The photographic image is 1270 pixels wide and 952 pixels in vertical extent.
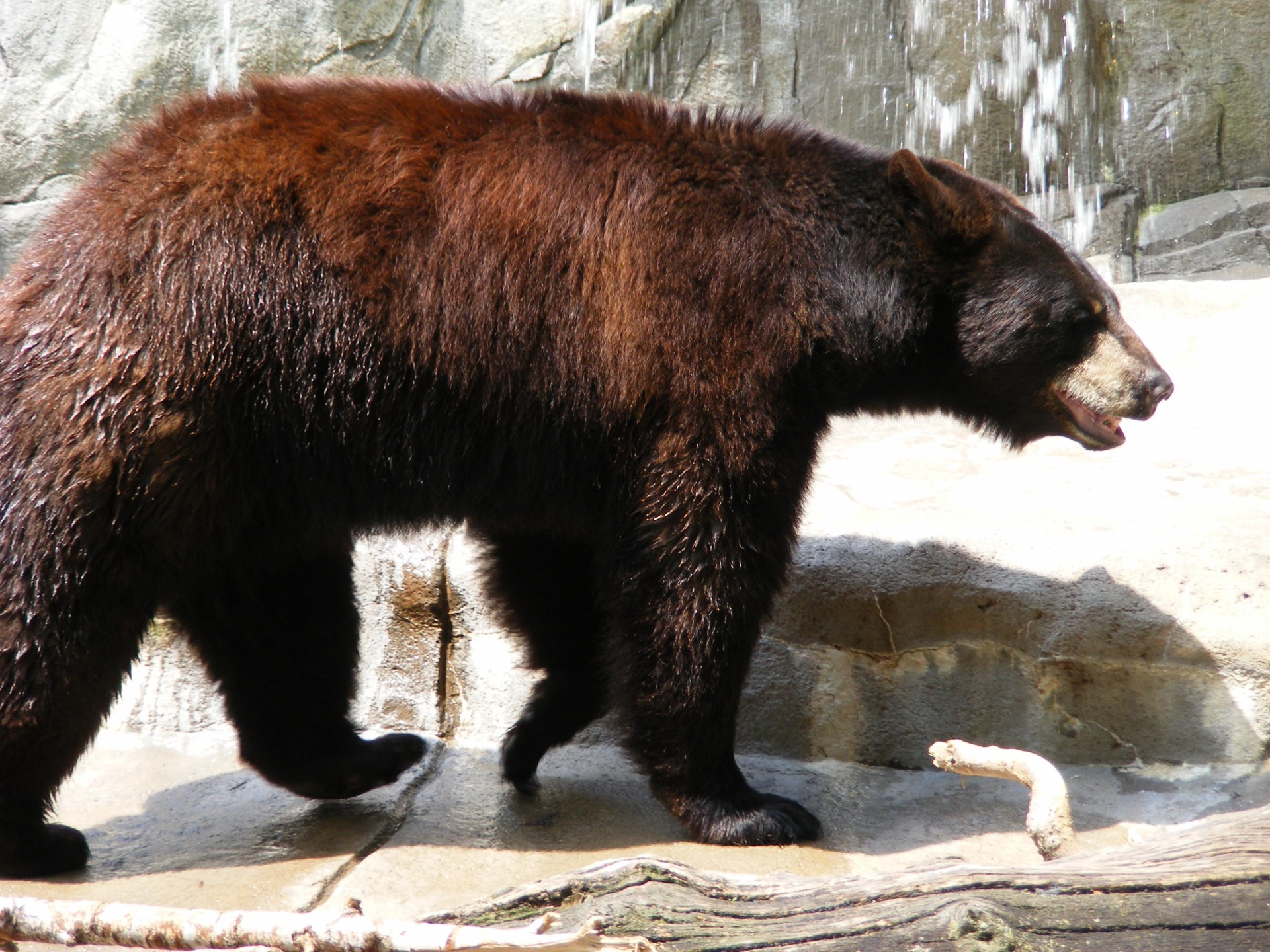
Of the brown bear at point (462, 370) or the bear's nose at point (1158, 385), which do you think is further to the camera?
the bear's nose at point (1158, 385)

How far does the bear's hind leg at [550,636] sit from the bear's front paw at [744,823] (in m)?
0.62

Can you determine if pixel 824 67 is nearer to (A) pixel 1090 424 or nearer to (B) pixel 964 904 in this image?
(A) pixel 1090 424

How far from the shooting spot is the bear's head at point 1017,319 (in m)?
4.05

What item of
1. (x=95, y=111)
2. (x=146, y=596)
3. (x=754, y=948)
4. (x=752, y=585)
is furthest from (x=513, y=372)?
(x=95, y=111)

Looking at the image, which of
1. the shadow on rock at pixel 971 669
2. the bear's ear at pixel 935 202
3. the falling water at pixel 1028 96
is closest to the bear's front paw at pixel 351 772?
the shadow on rock at pixel 971 669

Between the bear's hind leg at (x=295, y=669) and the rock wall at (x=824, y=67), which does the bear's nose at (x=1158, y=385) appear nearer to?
the bear's hind leg at (x=295, y=669)

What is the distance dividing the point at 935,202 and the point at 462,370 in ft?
5.42

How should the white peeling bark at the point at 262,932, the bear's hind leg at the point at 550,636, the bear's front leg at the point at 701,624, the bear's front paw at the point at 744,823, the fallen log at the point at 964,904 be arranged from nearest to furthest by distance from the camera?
the white peeling bark at the point at 262,932 < the fallen log at the point at 964,904 < the bear's front leg at the point at 701,624 < the bear's front paw at the point at 744,823 < the bear's hind leg at the point at 550,636

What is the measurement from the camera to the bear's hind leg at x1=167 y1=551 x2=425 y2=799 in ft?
13.4

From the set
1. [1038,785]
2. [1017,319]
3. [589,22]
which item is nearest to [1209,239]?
[589,22]

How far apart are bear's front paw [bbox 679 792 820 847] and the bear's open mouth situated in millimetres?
1684

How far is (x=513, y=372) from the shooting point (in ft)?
12.2

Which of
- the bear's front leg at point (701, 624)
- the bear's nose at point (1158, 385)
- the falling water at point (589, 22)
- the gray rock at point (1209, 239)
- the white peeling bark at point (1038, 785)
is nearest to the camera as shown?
the white peeling bark at point (1038, 785)

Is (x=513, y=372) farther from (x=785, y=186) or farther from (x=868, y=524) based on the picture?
(x=868, y=524)
